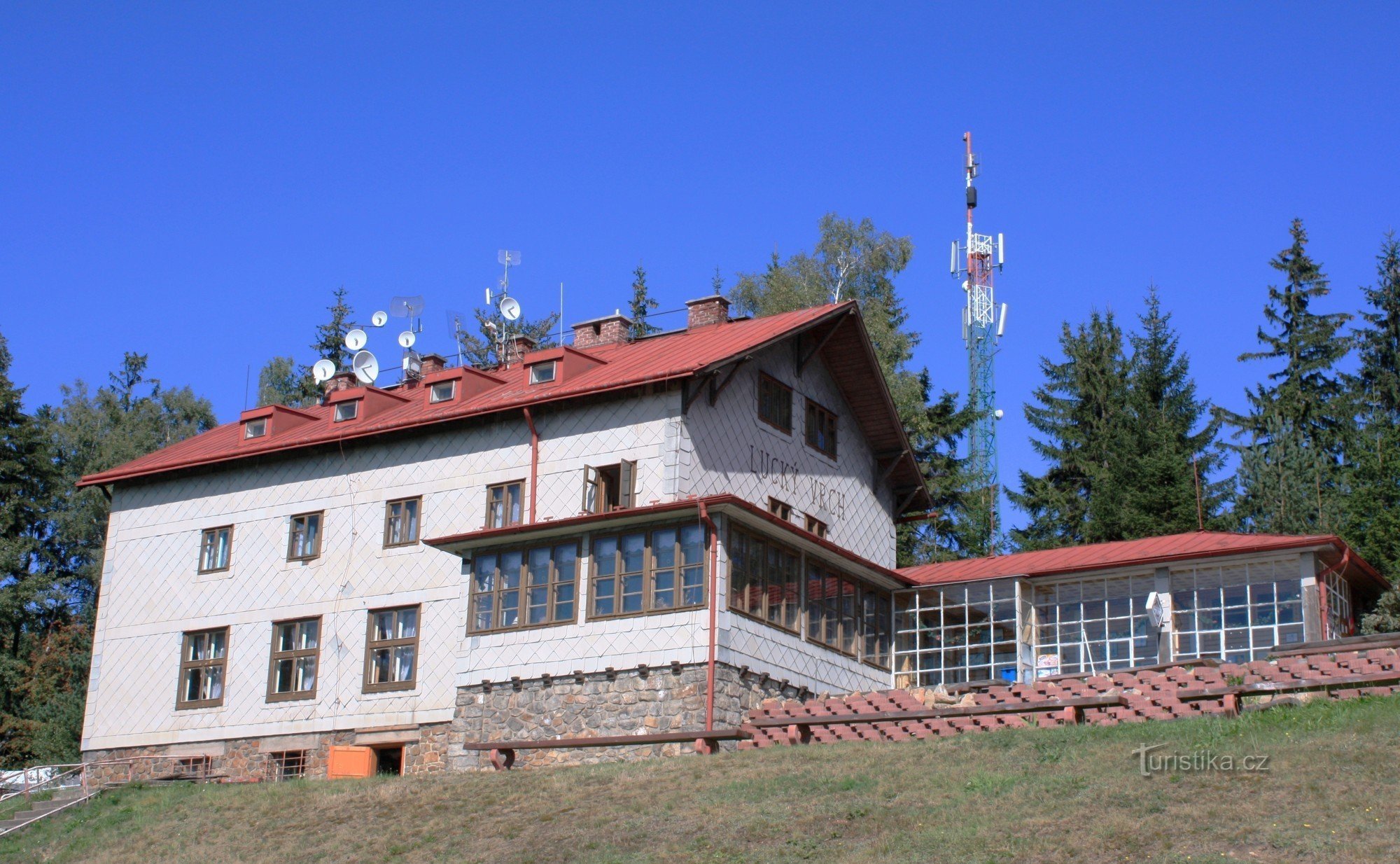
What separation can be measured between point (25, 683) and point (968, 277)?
1260 inches

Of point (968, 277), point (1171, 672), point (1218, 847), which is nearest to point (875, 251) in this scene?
point (968, 277)

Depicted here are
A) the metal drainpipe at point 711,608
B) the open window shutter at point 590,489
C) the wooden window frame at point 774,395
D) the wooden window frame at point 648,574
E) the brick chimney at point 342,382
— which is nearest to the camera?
the metal drainpipe at point 711,608

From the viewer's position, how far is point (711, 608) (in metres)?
27.1

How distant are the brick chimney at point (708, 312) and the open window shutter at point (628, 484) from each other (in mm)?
6583

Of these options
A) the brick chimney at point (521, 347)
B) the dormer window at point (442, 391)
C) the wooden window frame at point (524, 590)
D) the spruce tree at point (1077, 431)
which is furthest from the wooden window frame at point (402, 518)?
the spruce tree at point (1077, 431)

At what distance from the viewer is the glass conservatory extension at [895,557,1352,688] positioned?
30.7 metres

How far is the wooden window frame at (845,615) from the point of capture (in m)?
30.4

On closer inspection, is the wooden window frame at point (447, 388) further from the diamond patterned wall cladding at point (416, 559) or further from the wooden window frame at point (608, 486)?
the wooden window frame at point (608, 486)

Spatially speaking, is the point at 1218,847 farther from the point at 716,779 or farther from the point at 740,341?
the point at 740,341

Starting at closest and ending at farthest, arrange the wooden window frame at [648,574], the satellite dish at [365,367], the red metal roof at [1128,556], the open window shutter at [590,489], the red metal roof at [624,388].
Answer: the wooden window frame at [648,574]
the open window shutter at [590,489]
the red metal roof at [1128,556]
the red metal roof at [624,388]
the satellite dish at [365,367]

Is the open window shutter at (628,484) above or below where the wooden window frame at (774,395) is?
below

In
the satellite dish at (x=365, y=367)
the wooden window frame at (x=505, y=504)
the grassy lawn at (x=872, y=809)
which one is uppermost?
the satellite dish at (x=365, y=367)

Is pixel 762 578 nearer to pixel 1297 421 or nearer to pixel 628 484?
pixel 628 484

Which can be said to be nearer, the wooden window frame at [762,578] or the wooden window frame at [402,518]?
the wooden window frame at [762,578]
